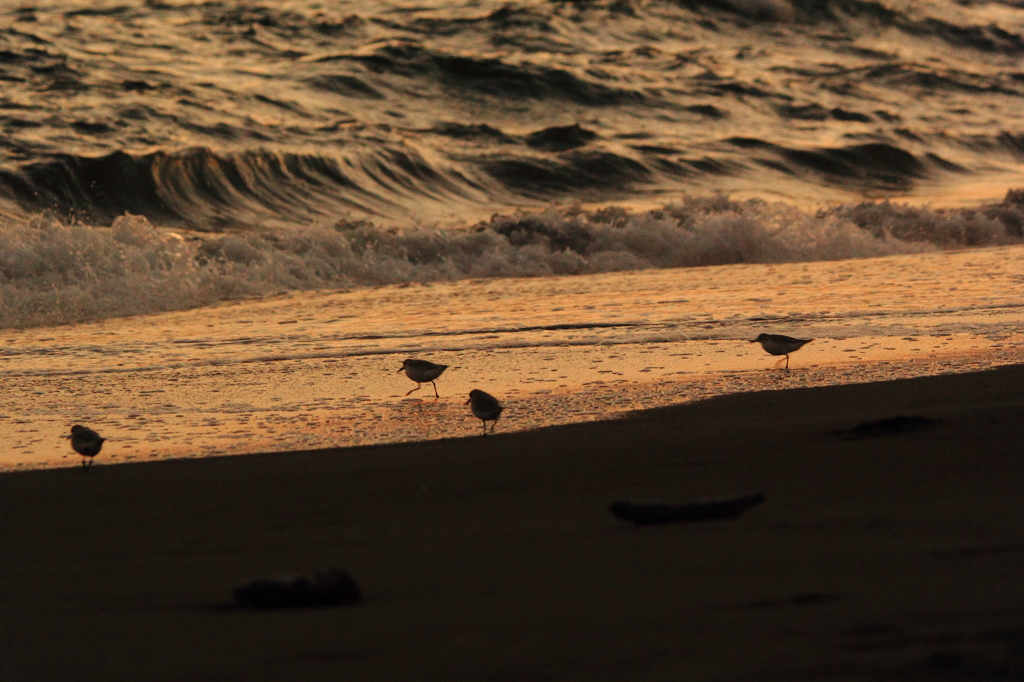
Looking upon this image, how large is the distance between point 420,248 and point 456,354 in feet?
17.1

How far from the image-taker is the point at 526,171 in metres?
17.5

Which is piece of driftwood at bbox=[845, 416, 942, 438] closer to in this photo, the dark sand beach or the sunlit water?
the dark sand beach

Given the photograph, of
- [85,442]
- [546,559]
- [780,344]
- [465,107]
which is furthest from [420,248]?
[546,559]

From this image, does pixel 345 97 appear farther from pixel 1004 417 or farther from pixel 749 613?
pixel 749 613

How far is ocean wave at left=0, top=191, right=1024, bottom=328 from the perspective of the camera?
10398 millimetres

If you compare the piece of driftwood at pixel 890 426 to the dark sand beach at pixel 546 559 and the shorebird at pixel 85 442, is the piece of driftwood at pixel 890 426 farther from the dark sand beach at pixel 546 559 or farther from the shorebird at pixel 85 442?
the shorebird at pixel 85 442

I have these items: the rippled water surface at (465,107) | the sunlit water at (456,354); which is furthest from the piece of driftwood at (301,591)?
the rippled water surface at (465,107)

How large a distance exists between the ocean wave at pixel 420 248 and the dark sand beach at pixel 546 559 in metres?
6.02

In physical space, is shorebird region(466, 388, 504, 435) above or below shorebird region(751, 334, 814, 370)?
above

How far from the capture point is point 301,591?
2.83m

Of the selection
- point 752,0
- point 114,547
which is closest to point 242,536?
point 114,547

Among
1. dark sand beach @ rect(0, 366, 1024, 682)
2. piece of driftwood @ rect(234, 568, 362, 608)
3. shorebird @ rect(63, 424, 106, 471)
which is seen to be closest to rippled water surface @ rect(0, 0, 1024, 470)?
shorebird @ rect(63, 424, 106, 471)

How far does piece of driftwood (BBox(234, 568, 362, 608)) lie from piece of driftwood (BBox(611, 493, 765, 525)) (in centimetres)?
88

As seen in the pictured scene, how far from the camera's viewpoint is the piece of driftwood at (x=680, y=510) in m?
3.38
